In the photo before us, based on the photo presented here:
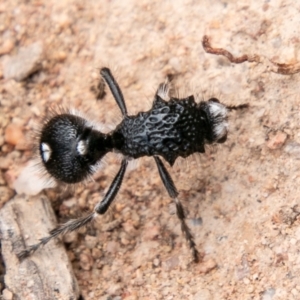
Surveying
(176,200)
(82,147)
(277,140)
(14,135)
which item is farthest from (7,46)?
(277,140)

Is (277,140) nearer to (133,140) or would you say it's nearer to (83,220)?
(133,140)

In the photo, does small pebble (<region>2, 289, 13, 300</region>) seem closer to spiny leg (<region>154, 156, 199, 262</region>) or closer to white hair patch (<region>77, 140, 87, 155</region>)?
white hair patch (<region>77, 140, 87, 155</region>)

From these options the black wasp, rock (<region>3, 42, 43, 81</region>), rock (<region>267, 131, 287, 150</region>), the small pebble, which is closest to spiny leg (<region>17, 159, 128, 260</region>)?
the black wasp

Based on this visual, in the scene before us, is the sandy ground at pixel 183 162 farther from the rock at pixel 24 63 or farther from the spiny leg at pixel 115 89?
the spiny leg at pixel 115 89

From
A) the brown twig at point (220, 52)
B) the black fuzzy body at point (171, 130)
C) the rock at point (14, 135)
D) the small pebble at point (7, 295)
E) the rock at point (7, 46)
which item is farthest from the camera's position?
the rock at point (7, 46)

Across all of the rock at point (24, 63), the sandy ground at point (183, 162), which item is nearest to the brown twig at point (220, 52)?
the sandy ground at point (183, 162)
